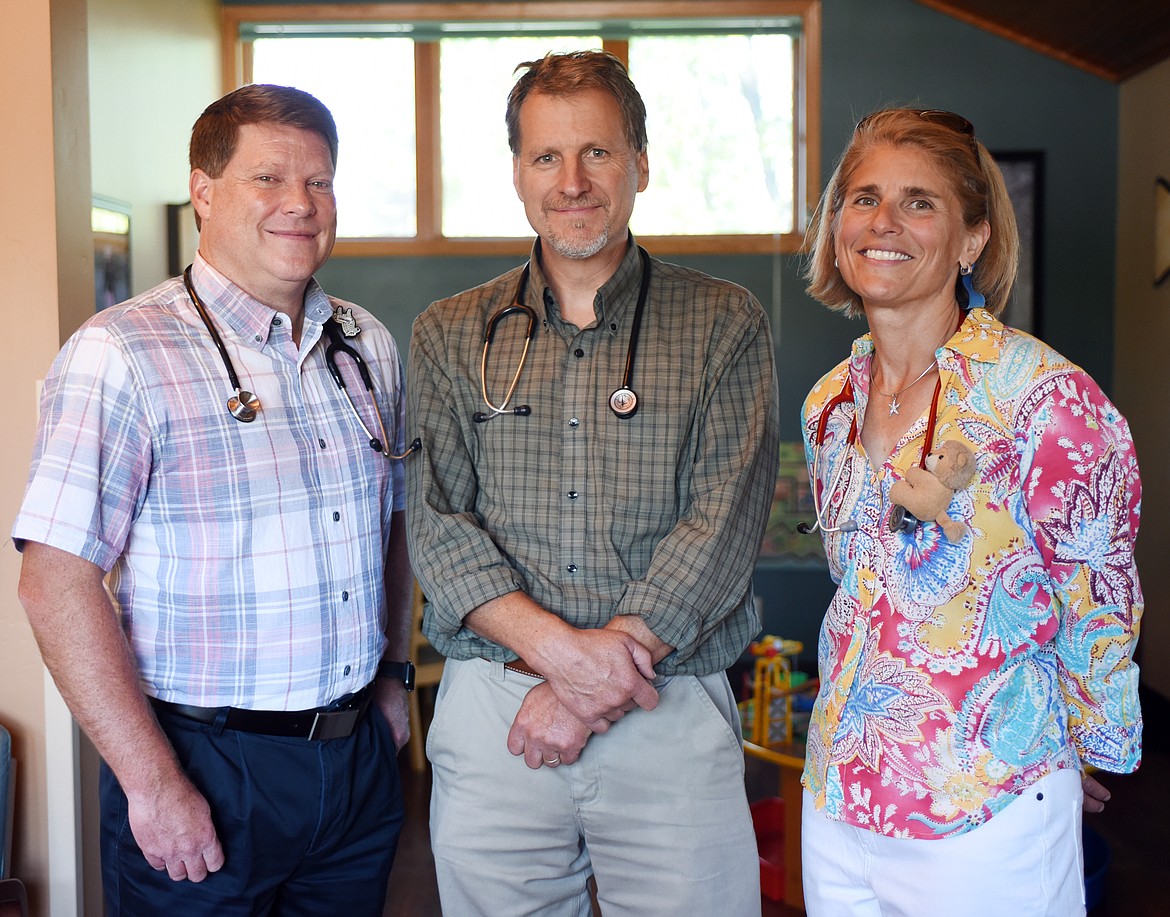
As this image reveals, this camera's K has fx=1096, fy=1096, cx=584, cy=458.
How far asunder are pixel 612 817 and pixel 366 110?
5031 mm

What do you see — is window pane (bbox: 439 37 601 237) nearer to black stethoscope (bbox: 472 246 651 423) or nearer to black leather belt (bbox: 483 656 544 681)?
black stethoscope (bbox: 472 246 651 423)

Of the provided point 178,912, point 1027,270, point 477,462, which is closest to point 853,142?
point 477,462

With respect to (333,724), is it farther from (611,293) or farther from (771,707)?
(771,707)

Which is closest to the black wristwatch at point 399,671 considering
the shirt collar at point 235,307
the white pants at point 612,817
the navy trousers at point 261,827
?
the navy trousers at point 261,827

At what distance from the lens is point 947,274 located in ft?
5.18

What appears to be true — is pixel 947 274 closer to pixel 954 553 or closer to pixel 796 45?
pixel 954 553

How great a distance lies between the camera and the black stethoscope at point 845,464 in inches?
57.2

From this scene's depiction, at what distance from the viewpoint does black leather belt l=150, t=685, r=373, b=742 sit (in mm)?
1701

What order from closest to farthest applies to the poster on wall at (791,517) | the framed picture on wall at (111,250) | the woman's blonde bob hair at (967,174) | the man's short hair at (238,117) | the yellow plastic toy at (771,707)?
1. the woman's blonde bob hair at (967,174)
2. the man's short hair at (238,117)
3. the yellow plastic toy at (771,707)
4. the framed picture on wall at (111,250)
5. the poster on wall at (791,517)

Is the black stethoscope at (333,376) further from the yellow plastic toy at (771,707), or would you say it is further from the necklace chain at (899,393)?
the yellow plastic toy at (771,707)

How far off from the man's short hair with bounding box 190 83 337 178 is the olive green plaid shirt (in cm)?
44

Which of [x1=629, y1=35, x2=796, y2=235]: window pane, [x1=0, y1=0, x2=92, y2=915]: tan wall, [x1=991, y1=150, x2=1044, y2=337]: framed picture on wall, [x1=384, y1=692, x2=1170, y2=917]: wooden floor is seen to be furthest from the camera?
[x1=629, y1=35, x2=796, y2=235]: window pane

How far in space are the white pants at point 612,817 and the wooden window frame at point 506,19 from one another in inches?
174

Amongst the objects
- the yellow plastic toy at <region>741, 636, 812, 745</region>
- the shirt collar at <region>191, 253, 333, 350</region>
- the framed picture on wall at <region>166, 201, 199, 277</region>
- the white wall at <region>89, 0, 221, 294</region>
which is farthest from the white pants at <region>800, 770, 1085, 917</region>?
the framed picture on wall at <region>166, 201, 199, 277</region>
